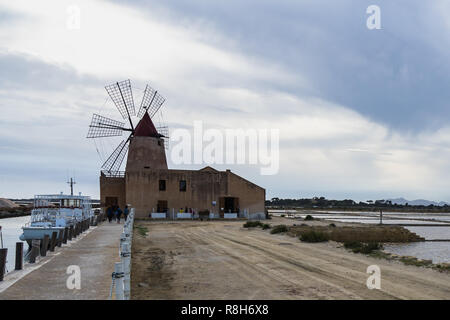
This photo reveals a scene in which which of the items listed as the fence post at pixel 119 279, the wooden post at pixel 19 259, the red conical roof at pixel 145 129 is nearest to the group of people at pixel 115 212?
the red conical roof at pixel 145 129

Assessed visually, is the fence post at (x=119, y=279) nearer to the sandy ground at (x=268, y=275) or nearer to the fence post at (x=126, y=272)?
the fence post at (x=126, y=272)

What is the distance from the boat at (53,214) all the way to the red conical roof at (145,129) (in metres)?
13.5

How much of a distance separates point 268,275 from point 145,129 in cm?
3591

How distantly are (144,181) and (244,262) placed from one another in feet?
88.8

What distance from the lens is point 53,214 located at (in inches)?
1076

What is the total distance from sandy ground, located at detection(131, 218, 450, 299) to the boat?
7.97 metres

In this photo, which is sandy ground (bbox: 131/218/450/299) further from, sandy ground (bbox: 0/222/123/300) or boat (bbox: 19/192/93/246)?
boat (bbox: 19/192/93/246)

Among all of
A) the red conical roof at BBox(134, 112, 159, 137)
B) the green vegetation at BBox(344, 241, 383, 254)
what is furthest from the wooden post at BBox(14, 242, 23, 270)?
the red conical roof at BBox(134, 112, 159, 137)

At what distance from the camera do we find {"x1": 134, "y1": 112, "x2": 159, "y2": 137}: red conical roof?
44.9 m

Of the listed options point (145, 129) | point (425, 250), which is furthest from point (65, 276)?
point (145, 129)
